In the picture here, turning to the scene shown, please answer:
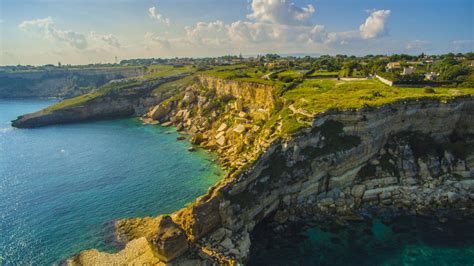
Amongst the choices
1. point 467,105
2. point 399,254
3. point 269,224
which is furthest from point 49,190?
point 467,105

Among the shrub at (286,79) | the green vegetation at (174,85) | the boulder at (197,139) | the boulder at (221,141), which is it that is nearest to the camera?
the boulder at (221,141)

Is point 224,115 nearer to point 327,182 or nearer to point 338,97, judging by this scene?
point 338,97

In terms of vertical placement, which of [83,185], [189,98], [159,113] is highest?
[189,98]

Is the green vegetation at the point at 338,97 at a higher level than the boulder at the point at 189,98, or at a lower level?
higher

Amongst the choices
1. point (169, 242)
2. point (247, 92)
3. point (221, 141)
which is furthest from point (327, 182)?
point (247, 92)

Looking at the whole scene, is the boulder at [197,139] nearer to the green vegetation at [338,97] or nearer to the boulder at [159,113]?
the green vegetation at [338,97]

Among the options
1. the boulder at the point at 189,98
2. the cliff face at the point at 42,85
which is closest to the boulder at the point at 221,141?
the boulder at the point at 189,98
